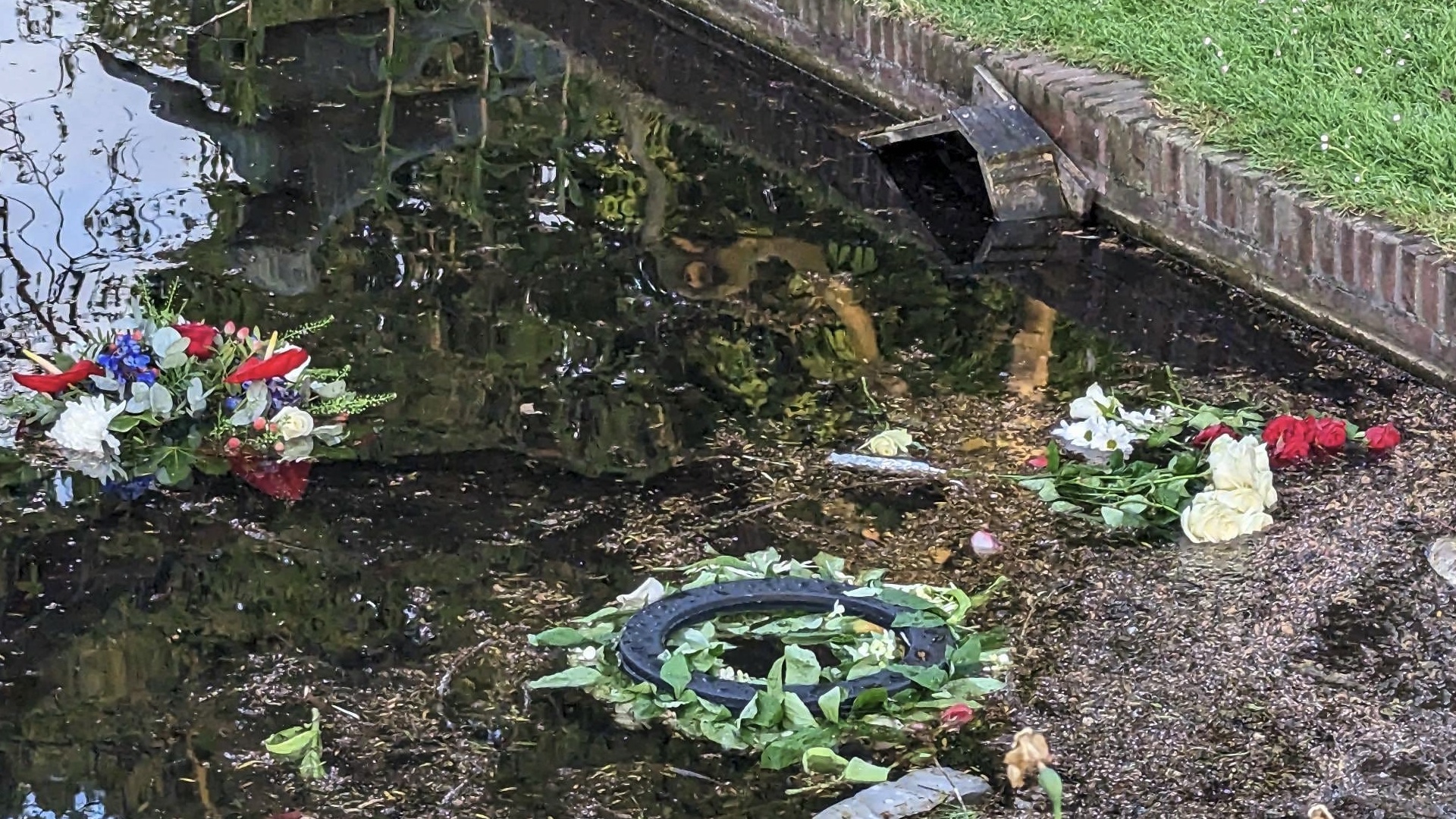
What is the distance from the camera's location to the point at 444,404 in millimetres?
4164

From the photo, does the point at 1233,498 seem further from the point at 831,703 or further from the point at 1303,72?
the point at 1303,72

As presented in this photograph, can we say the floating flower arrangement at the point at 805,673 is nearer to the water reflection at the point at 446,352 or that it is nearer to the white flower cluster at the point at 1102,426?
the water reflection at the point at 446,352

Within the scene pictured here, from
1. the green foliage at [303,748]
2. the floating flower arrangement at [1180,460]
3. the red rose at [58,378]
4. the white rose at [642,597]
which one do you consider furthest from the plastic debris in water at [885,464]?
the red rose at [58,378]

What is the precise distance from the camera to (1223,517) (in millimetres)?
3467

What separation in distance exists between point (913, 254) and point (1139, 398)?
1.15 metres

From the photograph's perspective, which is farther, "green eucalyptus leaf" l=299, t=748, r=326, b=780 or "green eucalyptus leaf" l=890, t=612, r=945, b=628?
"green eucalyptus leaf" l=890, t=612, r=945, b=628

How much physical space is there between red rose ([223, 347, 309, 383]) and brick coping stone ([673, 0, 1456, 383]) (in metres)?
2.46

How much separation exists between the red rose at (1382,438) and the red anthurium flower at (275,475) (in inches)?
88.7

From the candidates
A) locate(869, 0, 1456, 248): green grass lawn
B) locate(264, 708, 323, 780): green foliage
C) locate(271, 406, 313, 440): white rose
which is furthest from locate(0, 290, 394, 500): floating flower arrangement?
locate(869, 0, 1456, 248): green grass lawn

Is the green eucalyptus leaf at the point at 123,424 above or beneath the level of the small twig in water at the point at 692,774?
above

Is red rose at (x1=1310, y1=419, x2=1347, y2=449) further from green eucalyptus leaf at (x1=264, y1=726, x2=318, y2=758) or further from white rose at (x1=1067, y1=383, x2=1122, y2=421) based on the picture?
green eucalyptus leaf at (x1=264, y1=726, x2=318, y2=758)

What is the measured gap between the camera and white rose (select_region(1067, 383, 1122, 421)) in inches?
155

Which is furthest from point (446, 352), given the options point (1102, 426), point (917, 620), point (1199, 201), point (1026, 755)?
point (1026, 755)

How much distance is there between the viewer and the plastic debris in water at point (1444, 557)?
3275 mm
